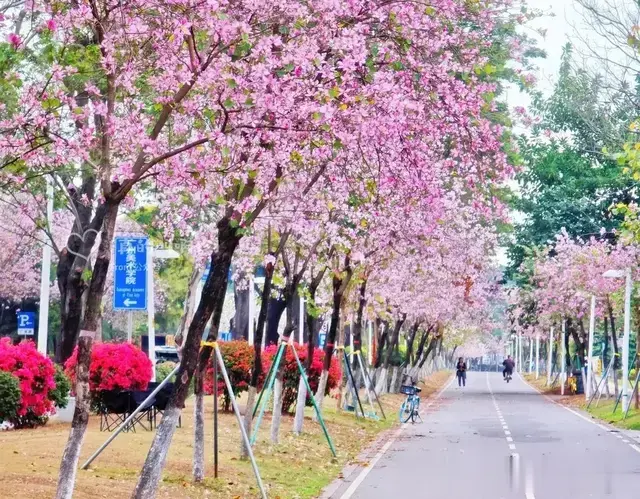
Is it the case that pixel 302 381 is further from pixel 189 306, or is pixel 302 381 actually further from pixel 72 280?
pixel 72 280

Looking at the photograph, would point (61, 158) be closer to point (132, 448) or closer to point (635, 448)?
point (132, 448)

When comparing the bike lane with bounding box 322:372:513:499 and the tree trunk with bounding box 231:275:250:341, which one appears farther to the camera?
the tree trunk with bounding box 231:275:250:341

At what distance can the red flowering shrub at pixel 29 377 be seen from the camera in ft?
78.9

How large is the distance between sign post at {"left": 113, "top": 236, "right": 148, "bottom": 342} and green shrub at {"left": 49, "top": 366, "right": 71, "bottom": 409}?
6.17 feet

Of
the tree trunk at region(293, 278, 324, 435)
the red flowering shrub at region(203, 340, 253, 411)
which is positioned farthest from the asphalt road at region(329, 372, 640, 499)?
the red flowering shrub at region(203, 340, 253, 411)

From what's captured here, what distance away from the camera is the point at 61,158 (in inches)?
504

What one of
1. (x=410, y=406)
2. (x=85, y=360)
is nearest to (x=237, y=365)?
(x=410, y=406)

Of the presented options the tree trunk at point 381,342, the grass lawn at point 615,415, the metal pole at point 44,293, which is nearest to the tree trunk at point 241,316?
the tree trunk at point 381,342

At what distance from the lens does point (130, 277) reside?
27.0 meters

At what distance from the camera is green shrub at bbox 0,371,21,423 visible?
2312 centimetres

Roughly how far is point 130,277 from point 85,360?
14.1m

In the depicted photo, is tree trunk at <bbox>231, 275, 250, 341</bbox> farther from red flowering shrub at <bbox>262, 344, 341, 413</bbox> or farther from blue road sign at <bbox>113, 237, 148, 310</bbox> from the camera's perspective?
blue road sign at <bbox>113, 237, 148, 310</bbox>

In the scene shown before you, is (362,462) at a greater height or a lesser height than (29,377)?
lesser

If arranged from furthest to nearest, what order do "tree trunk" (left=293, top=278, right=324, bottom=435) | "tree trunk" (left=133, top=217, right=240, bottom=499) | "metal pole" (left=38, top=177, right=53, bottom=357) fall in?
"metal pole" (left=38, top=177, right=53, bottom=357) < "tree trunk" (left=293, top=278, right=324, bottom=435) < "tree trunk" (left=133, top=217, right=240, bottom=499)
